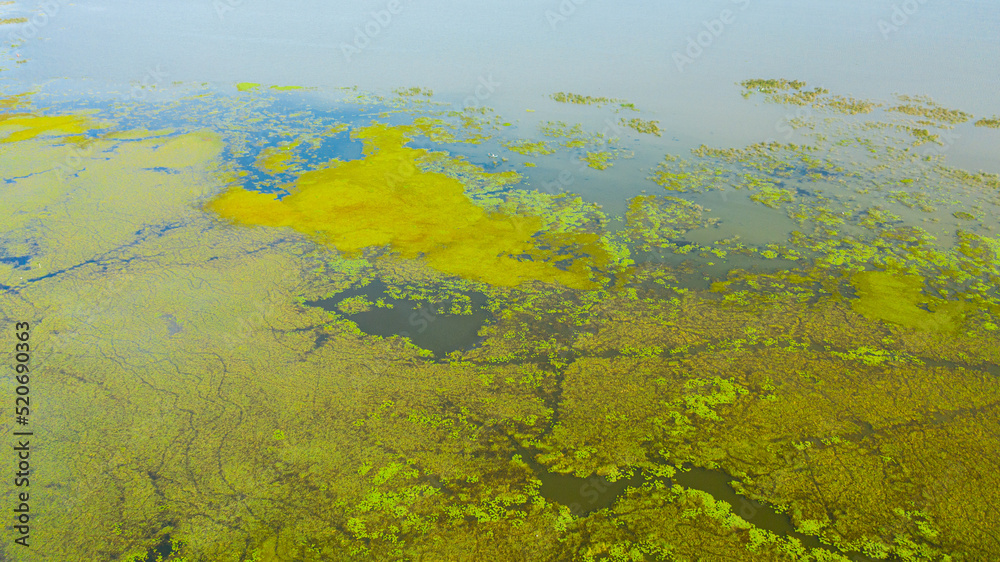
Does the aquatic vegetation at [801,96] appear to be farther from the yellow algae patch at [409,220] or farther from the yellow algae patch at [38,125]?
the yellow algae patch at [38,125]

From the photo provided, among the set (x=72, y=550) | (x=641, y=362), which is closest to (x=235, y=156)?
(x=72, y=550)

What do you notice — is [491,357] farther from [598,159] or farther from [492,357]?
[598,159]

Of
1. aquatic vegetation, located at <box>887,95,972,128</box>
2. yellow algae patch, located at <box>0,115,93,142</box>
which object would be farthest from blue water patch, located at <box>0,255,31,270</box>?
aquatic vegetation, located at <box>887,95,972,128</box>

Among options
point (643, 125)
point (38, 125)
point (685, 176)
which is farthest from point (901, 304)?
point (38, 125)

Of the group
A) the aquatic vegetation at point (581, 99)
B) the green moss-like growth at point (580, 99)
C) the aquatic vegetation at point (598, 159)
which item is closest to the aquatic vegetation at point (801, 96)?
the aquatic vegetation at point (581, 99)

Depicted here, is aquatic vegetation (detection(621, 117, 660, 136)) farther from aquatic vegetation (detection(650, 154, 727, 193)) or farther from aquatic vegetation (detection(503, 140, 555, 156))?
aquatic vegetation (detection(503, 140, 555, 156))

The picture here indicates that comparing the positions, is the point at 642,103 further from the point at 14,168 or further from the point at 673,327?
the point at 14,168
